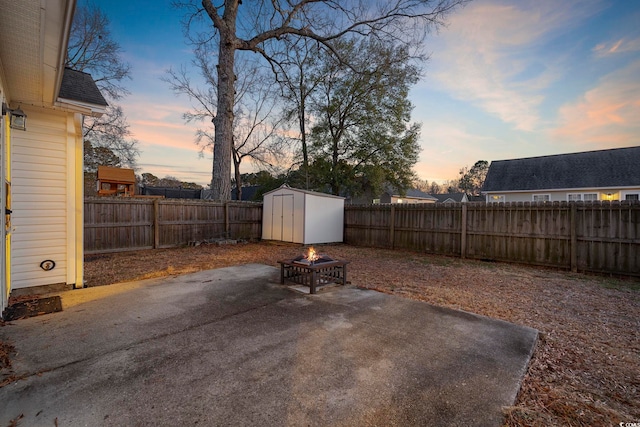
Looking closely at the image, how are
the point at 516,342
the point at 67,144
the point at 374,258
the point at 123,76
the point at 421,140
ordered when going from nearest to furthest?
the point at 516,342, the point at 67,144, the point at 374,258, the point at 123,76, the point at 421,140

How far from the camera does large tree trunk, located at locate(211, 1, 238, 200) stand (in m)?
10.9

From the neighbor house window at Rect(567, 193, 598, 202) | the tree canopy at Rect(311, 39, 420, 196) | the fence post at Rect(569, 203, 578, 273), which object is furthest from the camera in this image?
the neighbor house window at Rect(567, 193, 598, 202)

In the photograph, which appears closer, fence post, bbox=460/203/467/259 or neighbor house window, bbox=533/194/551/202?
fence post, bbox=460/203/467/259

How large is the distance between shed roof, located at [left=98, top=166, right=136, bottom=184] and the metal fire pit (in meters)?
10.3

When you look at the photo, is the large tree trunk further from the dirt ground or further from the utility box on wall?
the dirt ground

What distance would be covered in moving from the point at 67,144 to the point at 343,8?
11.2 m

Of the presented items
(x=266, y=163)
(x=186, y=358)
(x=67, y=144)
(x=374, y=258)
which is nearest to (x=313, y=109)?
(x=266, y=163)

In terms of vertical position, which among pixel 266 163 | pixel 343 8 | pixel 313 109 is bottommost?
pixel 266 163

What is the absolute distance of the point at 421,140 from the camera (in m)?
15.8

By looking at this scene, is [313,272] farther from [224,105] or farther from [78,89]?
[224,105]

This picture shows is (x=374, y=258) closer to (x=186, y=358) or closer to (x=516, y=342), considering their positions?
(x=516, y=342)

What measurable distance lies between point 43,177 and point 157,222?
5345mm

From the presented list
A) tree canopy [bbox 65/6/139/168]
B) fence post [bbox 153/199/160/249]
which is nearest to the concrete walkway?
fence post [bbox 153/199/160/249]

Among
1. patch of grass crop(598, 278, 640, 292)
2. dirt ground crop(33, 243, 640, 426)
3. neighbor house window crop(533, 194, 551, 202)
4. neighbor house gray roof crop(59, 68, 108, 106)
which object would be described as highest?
neighbor house gray roof crop(59, 68, 108, 106)
